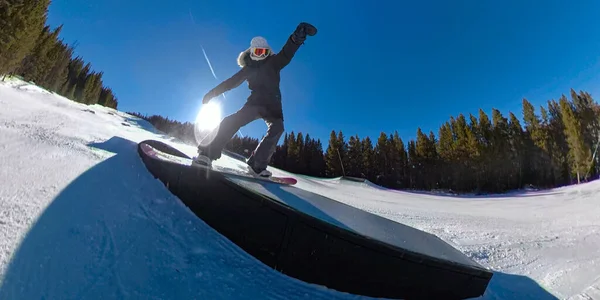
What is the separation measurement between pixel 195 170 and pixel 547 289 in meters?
2.25

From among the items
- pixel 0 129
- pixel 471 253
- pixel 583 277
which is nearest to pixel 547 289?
pixel 583 277

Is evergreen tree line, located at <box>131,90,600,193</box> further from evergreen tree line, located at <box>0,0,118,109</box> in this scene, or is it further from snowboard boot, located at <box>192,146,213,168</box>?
snowboard boot, located at <box>192,146,213,168</box>

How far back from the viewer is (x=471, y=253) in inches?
85.7

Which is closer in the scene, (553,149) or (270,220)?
(270,220)

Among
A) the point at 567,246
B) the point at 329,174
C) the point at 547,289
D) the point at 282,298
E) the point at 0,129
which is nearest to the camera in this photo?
the point at 282,298

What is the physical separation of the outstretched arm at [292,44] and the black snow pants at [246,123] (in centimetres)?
63

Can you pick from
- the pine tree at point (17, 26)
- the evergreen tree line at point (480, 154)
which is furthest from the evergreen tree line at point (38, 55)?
the evergreen tree line at point (480, 154)

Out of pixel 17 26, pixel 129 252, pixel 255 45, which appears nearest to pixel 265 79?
pixel 255 45

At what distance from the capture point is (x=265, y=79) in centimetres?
312

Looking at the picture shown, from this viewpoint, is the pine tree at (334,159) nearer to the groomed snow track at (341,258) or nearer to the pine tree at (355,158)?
the pine tree at (355,158)

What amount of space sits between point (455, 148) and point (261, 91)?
4158cm

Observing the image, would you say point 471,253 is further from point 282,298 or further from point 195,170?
point 195,170

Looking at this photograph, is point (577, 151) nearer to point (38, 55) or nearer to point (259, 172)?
point (259, 172)

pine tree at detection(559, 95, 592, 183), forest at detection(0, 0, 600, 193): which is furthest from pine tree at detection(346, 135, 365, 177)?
pine tree at detection(559, 95, 592, 183)
